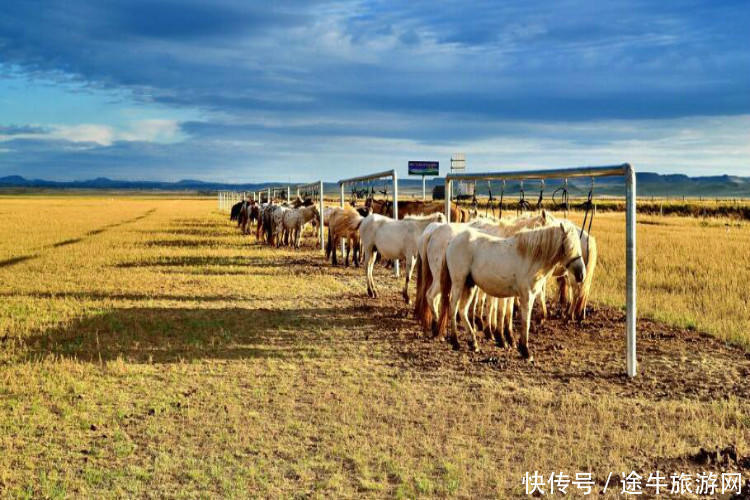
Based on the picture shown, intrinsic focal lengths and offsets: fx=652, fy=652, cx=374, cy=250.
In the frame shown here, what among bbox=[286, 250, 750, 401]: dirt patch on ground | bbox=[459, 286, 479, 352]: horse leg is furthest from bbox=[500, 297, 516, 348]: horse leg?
bbox=[459, 286, 479, 352]: horse leg

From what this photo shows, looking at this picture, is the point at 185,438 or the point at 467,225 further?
the point at 467,225

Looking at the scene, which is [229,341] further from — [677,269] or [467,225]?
[677,269]

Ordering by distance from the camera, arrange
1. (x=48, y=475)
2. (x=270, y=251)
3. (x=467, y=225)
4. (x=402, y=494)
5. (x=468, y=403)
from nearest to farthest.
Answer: (x=402, y=494)
(x=48, y=475)
(x=468, y=403)
(x=467, y=225)
(x=270, y=251)

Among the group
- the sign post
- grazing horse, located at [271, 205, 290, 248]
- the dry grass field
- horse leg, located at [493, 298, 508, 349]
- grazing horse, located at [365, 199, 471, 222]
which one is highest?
the sign post

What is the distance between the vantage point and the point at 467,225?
1061 centimetres

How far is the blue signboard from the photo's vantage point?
5835cm

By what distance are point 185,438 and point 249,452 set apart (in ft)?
2.27

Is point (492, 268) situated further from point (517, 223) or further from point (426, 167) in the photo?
point (426, 167)

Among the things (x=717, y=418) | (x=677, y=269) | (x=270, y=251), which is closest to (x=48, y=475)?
→ (x=717, y=418)

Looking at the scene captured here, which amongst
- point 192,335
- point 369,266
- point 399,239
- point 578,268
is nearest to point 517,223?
point 578,268

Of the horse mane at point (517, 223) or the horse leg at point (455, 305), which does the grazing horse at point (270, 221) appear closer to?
the horse mane at point (517, 223)

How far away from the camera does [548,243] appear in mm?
8070

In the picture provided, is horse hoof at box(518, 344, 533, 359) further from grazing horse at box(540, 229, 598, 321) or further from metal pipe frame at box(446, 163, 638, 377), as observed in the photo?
grazing horse at box(540, 229, 598, 321)

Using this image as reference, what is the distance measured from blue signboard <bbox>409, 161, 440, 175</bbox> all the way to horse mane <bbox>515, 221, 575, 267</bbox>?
49.9 m
